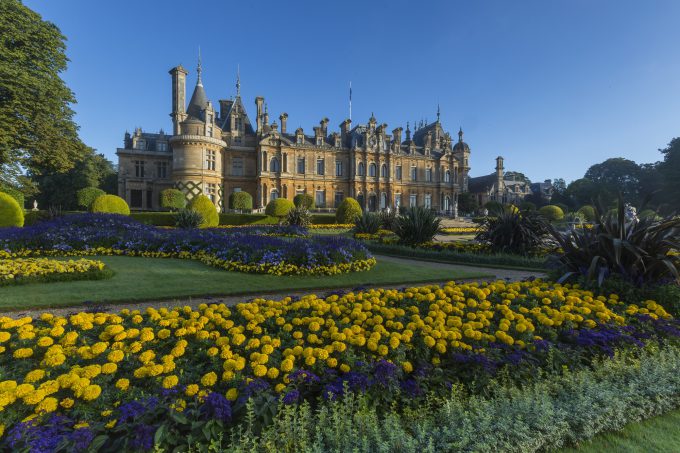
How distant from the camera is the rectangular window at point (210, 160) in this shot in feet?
127

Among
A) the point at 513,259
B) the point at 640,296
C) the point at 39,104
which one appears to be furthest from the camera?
the point at 39,104

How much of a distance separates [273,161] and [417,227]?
111ft

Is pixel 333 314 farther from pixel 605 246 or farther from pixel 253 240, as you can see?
pixel 253 240

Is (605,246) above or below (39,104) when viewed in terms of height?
below

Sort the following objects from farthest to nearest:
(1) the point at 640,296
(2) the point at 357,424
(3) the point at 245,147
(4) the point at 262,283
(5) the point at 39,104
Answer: (3) the point at 245,147
(5) the point at 39,104
(4) the point at 262,283
(1) the point at 640,296
(2) the point at 357,424

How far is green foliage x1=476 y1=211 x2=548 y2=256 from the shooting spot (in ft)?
41.6

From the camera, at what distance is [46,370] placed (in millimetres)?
2738

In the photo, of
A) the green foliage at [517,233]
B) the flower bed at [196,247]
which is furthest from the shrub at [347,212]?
the flower bed at [196,247]

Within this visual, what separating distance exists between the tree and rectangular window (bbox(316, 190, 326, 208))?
28.6 metres

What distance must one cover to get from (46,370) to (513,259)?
39.0 ft

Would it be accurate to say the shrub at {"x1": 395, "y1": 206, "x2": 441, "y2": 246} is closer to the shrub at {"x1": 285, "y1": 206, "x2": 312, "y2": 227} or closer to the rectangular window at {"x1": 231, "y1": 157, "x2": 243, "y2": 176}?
the shrub at {"x1": 285, "y1": 206, "x2": 312, "y2": 227}

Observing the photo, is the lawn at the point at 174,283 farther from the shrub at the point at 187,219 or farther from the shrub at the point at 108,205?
the shrub at the point at 108,205

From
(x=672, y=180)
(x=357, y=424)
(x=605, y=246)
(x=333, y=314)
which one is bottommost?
(x=357, y=424)

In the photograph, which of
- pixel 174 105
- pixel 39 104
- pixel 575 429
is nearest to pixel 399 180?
pixel 174 105
